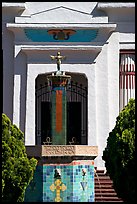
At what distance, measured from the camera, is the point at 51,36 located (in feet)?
71.2

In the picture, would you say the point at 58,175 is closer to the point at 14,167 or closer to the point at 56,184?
the point at 56,184

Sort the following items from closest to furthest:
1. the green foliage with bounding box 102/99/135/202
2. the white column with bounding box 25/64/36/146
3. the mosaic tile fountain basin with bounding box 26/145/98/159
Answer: the green foliage with bounding box 102/99/135/202 → the mosaic tile fountain basin with bounding box 26/145/98/159 → the white column with bounding box 25/64/36/146

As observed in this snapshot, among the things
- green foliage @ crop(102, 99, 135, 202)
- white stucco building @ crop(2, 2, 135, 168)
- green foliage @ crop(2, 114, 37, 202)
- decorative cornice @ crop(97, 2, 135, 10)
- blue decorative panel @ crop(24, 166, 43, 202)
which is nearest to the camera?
→ green foliage @ crop(2, 114, 37, 202)

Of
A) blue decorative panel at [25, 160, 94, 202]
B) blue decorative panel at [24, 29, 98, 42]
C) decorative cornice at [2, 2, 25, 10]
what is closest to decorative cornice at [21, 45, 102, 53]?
blue decorative panel at [24, 29, 98, 42]

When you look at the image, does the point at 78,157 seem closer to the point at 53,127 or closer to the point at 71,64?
the point at 53,127

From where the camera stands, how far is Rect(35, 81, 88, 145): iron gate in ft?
73.9

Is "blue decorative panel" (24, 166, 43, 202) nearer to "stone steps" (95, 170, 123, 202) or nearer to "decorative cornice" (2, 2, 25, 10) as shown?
"stone steps" (95, 170, 123, 202)

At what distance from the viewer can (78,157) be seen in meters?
17.2

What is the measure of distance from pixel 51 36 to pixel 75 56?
1.00m

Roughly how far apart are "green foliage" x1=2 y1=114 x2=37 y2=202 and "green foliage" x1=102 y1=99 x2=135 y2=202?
75.7 inches

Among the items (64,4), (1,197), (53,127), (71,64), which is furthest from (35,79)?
(1,197)

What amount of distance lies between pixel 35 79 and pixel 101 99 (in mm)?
2228

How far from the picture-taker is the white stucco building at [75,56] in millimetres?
21500

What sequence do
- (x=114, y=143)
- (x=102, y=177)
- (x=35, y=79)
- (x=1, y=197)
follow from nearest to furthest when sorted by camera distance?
(x=1, y=197)
(x=114, y=143)
(x=102, y=177)
(x=35, y=79)
